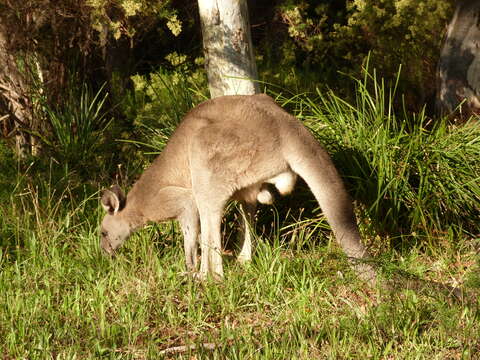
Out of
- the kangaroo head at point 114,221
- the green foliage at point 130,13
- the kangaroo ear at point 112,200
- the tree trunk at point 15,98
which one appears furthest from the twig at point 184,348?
the tree trunk at point 15,98

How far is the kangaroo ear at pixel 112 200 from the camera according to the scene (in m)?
6.71

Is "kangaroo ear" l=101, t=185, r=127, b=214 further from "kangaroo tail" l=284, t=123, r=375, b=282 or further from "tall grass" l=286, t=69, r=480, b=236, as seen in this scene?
"tall grass" l=286, t=69, r=480, b=236

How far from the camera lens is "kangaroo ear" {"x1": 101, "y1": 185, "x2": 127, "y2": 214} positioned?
22.0 ft

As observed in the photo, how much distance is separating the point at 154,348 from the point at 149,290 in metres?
0.82

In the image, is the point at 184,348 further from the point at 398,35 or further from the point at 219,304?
the point at 398,35

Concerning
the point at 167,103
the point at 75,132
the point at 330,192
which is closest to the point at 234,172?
the point at 330,192

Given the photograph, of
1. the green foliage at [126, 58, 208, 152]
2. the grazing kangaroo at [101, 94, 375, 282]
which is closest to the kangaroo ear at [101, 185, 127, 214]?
the grazing kangaroo at [101, 94, 375, 282]

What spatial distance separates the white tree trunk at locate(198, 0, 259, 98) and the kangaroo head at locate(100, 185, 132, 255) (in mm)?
1351

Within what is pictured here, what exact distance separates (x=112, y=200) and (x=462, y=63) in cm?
360

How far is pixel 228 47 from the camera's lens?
700 cm

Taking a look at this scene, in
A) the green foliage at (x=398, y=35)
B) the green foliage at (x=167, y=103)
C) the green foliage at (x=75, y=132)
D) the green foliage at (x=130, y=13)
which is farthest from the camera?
the green foliage at (x=75, y=132)

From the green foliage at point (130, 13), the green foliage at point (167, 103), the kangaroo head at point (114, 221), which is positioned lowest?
the kangaroo head at point (114, 221)

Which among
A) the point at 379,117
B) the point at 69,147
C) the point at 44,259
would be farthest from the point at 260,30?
the point at 44,259

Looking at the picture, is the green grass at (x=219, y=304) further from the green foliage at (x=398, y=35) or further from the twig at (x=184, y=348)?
the green foliage at (x=398, y=35)
